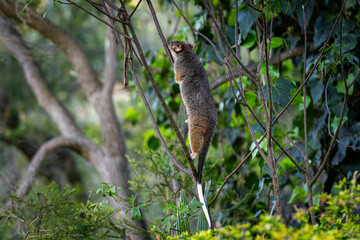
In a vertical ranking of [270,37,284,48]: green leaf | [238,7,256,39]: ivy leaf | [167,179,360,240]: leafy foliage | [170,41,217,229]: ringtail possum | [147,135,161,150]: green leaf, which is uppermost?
[238,7,256,39]: ivy leaf

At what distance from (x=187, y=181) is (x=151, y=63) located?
4.35ft

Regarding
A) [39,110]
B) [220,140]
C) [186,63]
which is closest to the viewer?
[186,63]

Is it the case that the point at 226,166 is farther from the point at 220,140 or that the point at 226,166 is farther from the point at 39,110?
the point at 39,110

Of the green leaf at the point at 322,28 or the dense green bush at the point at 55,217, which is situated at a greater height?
the green leaf at the point at 322,28

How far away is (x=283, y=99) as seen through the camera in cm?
242

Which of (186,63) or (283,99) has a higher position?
(186,63)

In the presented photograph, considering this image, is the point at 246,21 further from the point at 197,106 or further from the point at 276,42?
the point at 197,106

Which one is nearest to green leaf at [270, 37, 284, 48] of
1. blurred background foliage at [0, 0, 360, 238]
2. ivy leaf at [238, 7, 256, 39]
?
blurred background foliage at [0, 0, 360, 238]

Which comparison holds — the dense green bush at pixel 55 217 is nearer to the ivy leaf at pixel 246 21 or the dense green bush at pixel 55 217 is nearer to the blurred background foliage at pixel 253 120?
the blurred background foliage at pixel 253 120

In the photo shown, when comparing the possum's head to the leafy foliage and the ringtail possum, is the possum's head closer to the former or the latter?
the ringtail possum

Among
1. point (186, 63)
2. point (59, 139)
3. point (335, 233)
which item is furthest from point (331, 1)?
point (59, 139)

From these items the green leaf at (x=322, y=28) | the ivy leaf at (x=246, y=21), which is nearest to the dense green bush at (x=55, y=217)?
the ivy leaf at (x=246, y=21)

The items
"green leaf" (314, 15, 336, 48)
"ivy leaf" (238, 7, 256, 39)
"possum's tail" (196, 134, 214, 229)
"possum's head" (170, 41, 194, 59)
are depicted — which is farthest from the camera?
"possum's head" (170, 41, 194, 59)

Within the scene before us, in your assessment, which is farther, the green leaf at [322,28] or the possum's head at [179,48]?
the possum's head at [179,48]
